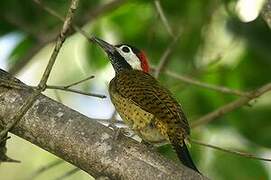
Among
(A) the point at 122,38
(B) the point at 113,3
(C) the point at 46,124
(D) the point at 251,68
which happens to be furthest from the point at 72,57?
(C) the point at 46,124

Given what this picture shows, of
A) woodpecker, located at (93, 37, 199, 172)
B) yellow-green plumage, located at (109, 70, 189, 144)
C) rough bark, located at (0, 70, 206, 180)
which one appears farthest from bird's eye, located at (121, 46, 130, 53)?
rough bark, located at (0, 70, 206, 180)

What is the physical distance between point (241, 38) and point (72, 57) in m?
1.81

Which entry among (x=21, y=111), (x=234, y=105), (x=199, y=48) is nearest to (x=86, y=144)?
(x=21, y=111)

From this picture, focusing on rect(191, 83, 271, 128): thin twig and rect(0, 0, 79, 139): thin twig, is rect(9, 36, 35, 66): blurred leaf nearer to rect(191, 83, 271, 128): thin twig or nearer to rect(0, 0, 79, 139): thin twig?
rect(191, 83, 271, 128): thin twig

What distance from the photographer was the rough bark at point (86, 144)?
283 centimetres

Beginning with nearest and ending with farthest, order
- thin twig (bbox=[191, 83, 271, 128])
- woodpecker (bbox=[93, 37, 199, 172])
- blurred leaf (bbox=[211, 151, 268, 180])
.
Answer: woodpecker (bbox=[93, 37, 199, 172]) < thin twig (bbox=[191, 83, 271, 128]) < blurred leaf (bbox=[211, 151, 268, 180])

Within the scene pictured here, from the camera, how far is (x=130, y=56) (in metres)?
4.62

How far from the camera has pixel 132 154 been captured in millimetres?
2875

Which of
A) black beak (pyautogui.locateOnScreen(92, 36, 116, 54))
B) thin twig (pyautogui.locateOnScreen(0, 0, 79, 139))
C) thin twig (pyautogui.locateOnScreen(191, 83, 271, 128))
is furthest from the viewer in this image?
black beak (pyautogui.locateOnScreen(92, 36, 116, 54))

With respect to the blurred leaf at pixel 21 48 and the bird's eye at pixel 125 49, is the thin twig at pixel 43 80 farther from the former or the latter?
the blurred leaf at pixel 21 48

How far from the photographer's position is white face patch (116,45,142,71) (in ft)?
15.1

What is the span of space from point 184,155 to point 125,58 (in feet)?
4.72

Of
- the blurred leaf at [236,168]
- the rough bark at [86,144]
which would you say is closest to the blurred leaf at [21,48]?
the blurred leaf at [236,168]

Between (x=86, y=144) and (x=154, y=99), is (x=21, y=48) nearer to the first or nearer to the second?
(x=154, y=99)
